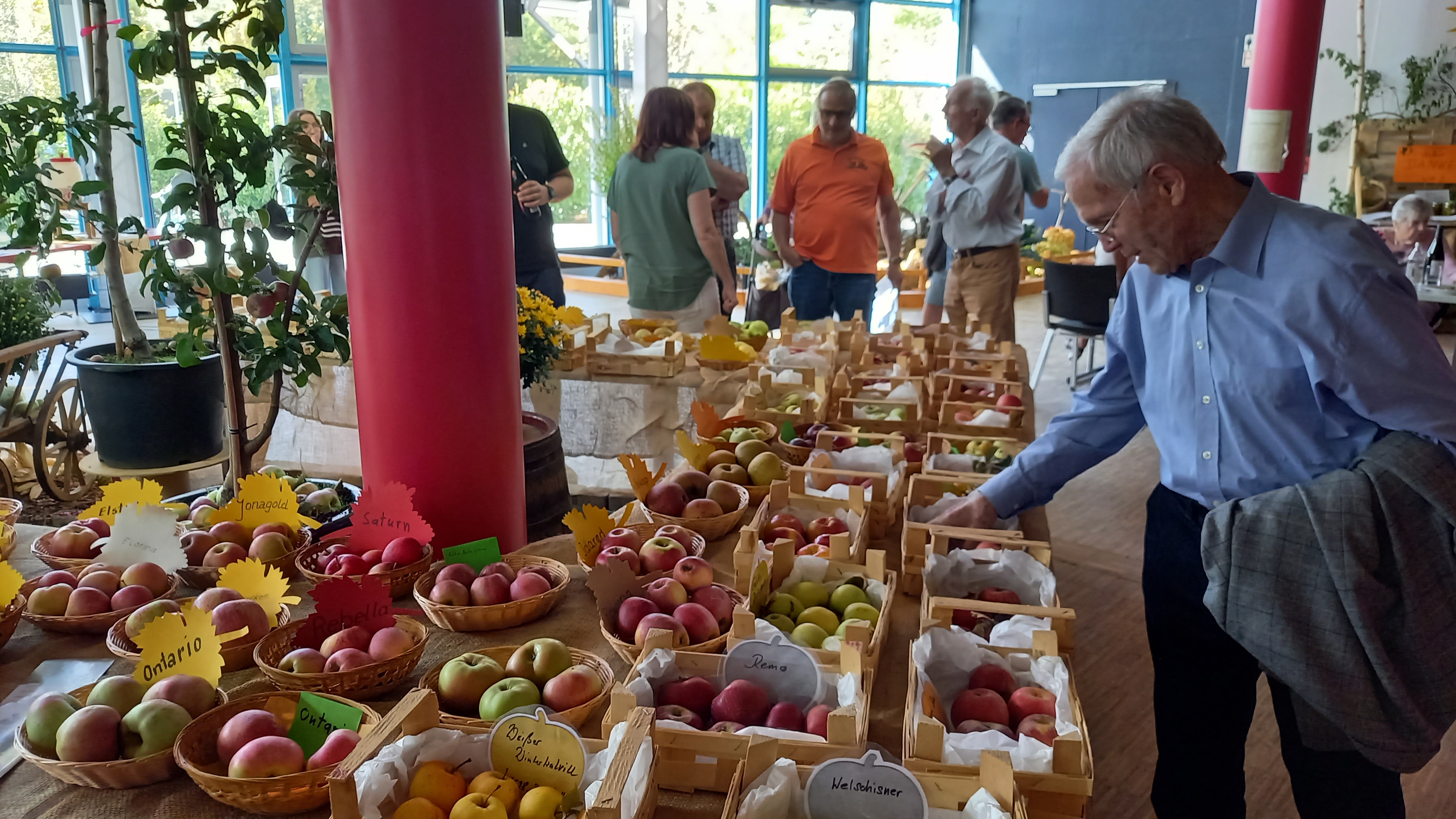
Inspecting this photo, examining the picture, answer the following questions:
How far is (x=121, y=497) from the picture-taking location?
1.80 metres

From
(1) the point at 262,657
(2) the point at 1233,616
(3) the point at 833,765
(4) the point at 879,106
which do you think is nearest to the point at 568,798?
(3) the point at 833,765

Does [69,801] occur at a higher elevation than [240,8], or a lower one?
lower

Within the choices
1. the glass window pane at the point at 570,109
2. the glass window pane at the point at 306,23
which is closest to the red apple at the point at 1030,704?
the glass window pane at the point at 570,109

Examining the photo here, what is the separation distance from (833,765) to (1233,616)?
0.71 m

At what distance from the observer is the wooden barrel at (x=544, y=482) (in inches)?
96.2

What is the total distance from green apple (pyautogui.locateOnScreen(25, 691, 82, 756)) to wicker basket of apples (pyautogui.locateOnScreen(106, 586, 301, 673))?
0.17 meters

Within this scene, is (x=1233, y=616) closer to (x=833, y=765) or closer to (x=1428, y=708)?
(x=1428, y=708)

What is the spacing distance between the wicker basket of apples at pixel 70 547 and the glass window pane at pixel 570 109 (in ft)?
31.6

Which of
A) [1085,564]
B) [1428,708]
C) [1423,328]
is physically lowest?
[1085,564]

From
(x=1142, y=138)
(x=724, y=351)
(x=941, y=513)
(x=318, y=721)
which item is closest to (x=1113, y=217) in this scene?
(x=1142, y=138)

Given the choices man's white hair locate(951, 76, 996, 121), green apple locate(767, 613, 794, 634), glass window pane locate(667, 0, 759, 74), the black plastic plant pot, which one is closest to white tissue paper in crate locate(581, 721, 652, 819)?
green apple locate(767, 613, 794, 634)

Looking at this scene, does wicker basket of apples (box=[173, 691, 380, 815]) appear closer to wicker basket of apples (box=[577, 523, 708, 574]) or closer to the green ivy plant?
wicker basket of apples (box=[577, 523, 708, 574])

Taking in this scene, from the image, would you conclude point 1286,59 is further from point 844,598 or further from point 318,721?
point 318,721

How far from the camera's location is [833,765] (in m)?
1.05
